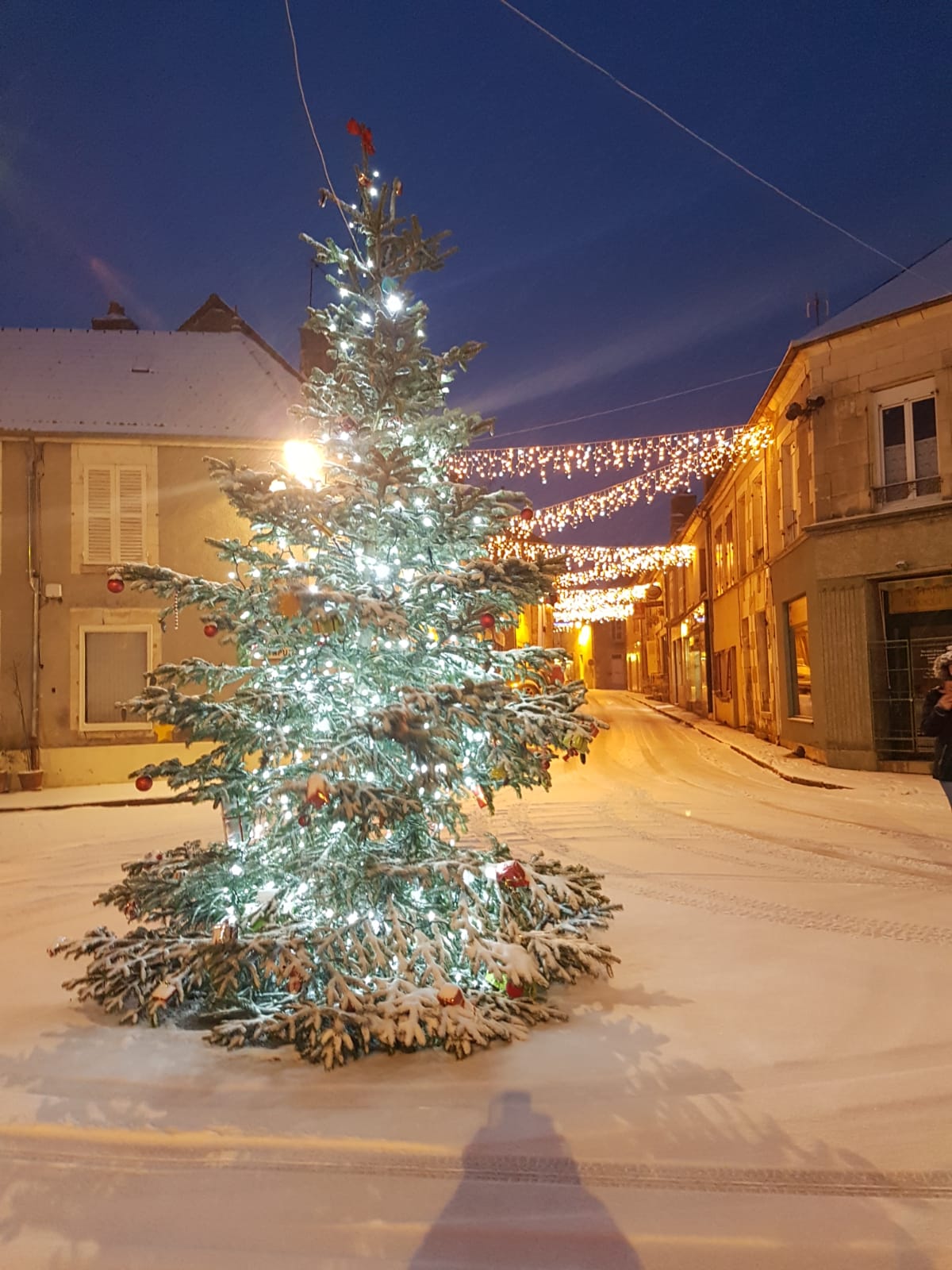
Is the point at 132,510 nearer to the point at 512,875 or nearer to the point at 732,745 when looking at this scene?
the point at 732,745

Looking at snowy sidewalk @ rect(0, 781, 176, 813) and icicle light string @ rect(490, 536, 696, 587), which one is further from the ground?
icicle light string @ rect(490, 536, 696, 587)

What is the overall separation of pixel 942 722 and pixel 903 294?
11.6m

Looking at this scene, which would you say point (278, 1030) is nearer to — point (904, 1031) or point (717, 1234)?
point (717, 1234)

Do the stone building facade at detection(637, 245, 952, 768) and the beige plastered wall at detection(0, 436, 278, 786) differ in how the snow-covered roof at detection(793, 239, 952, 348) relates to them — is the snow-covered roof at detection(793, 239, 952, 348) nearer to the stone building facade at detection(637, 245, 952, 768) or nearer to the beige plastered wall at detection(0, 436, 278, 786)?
the stone building facade at detection(637, 245, 952, 768)

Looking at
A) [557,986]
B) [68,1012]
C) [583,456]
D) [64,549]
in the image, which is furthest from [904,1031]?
[64,549]

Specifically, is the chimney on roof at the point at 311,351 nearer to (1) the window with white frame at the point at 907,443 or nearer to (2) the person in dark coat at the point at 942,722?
(1) the window with white frame at the point at 907,443

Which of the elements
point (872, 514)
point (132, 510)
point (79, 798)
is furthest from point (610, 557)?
point (79, 798)

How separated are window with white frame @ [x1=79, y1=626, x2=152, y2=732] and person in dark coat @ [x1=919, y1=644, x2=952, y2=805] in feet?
45.0

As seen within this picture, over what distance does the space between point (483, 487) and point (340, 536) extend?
32.1 inches

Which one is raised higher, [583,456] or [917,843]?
[583,456]

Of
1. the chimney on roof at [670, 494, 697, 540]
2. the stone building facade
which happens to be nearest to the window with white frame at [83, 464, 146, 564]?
the stone building facade

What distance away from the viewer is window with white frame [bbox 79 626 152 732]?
1661 cm

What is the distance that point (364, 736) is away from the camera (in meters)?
4.24

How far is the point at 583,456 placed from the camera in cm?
1722
